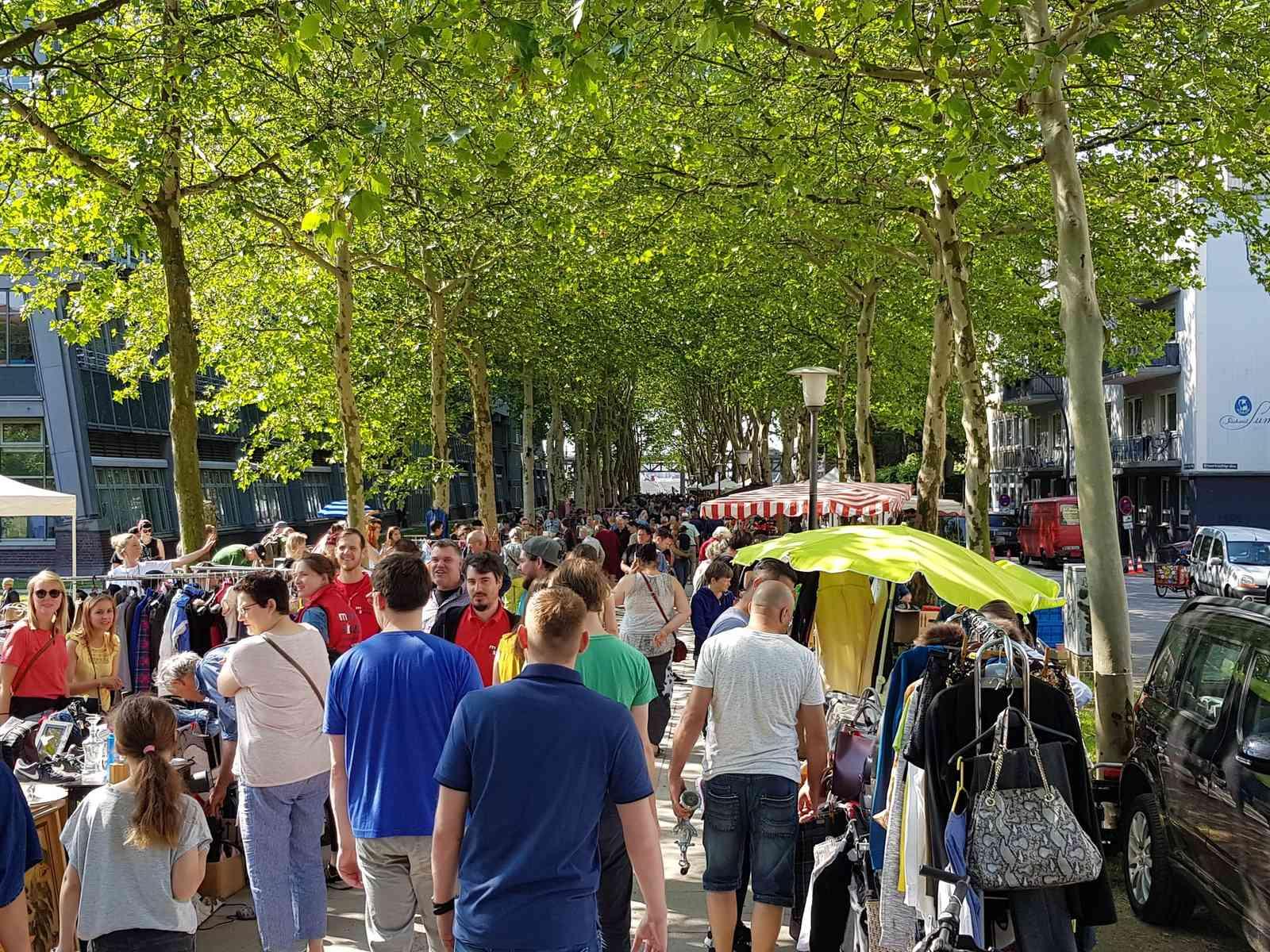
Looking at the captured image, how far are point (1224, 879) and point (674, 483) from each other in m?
136

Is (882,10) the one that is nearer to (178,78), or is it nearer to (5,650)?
Answer: (178,78)

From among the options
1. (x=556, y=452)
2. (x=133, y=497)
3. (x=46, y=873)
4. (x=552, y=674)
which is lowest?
(x=46, y=873)

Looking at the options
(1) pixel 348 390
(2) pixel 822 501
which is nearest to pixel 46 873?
(1) pixel 348 390

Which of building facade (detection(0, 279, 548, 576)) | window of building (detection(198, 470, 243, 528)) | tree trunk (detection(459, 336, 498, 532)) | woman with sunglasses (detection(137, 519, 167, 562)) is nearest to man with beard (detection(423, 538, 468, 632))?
woman with sunglasses (detection(137, 519, 167, 562))

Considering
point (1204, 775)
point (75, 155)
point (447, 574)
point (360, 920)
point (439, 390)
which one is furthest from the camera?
point (439, 390)

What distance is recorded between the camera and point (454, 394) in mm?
53312

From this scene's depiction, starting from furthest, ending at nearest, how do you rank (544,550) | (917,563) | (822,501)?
(822,501) < (544,550) < (917,563)

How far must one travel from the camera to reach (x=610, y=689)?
5359 millimetres

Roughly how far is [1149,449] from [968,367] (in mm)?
35833

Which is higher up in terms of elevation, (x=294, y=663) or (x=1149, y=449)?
(x=1149, y=449)

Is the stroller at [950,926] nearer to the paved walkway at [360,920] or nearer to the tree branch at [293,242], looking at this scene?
the paved walkway at [360,920]

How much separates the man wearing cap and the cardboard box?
84.4 inches

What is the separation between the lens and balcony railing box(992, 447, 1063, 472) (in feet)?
212

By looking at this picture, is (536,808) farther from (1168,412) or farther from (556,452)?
(1168,412)
